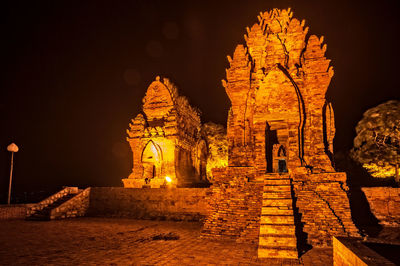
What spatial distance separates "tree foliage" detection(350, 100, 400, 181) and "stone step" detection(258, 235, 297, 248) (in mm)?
11259

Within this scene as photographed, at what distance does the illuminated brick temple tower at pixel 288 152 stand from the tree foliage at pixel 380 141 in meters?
6.80

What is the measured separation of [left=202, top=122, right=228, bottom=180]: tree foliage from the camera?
79.3 ft

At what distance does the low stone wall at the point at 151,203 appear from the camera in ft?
44.3

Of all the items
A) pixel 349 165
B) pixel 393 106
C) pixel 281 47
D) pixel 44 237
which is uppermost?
pixel 281 47

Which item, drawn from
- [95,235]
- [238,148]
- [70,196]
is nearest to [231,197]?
[238,148]

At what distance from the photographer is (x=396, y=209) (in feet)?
36.1

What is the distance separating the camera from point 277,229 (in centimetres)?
796

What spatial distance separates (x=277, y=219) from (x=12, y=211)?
13.7 meters

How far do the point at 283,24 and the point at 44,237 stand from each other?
1294cm

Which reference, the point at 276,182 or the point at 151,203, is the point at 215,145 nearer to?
the point at 151,203

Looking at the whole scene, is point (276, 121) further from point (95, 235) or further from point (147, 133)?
point (147, 133)

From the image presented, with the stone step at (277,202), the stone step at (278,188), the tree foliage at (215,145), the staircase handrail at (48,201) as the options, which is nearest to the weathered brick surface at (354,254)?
the stone step at (277,202)

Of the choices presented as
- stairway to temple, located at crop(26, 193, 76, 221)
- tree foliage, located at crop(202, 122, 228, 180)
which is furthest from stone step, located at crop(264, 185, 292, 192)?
tree foliage, located at crop(202, 122, 228, 180)

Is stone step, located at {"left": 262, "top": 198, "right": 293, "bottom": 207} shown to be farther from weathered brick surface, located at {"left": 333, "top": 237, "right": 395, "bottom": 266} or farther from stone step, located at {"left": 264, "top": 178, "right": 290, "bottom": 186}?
weathered brick surface, located at {"left": 333, "top": 237, "right": 395, "bottom": 266}
